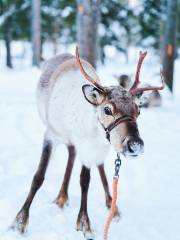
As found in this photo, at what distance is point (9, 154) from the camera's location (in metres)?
5.69

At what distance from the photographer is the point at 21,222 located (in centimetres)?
365

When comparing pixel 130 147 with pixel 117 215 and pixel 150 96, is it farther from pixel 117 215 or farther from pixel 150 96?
pixel 150 96

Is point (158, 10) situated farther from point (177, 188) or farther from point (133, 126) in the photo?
point (133, 126)

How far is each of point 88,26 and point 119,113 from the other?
5.94m

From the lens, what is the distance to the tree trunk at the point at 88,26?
28.5 feet

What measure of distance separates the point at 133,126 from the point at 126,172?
251 cm

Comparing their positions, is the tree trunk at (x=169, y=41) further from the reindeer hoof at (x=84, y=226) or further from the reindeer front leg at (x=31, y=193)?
the reindeer hoof at (x=84, y=226)

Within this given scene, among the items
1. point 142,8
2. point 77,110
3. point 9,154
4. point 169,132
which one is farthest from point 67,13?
point 77,110

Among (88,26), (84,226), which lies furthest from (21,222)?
(88,26)

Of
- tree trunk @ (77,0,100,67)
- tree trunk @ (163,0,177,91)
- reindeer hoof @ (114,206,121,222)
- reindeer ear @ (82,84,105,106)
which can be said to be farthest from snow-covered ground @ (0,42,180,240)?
tree trunk @ (163,0,177,91)

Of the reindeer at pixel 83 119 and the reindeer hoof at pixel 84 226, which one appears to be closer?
the reindeer at pixel 83 119

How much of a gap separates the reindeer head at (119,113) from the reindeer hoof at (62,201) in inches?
49.8

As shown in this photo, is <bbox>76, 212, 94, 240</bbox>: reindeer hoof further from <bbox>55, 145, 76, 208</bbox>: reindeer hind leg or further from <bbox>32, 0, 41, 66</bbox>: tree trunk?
<bbox>32, 0, 41, 66</bbox>: tree trunk

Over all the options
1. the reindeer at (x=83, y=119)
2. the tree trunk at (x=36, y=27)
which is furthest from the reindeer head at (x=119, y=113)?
the tree trunk at (x=36, y=27)
